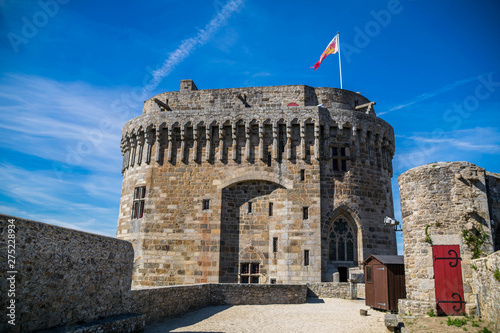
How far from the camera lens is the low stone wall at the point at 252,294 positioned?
16.2m

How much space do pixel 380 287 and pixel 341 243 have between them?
5863 mm

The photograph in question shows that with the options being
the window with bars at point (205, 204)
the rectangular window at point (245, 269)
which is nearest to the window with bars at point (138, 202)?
the window with bars at point (205, 204)

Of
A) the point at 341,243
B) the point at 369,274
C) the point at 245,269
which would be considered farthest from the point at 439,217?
the point at 245,269

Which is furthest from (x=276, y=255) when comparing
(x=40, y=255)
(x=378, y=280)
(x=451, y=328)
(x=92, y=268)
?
(x=40, y=255)

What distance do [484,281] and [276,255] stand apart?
1120cm

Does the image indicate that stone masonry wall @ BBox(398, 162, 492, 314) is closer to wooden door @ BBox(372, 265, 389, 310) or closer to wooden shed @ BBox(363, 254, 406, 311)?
wooden shed @ BBox(363, 254, 406, 311)

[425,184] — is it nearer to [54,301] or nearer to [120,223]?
[54,301]

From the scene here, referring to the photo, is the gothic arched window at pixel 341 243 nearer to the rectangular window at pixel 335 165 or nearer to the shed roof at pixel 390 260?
the rectangular window at pixel 335 165

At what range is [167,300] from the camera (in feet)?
41.4

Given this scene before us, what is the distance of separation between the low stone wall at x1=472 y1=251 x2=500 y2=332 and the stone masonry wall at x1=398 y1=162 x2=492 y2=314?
512mm

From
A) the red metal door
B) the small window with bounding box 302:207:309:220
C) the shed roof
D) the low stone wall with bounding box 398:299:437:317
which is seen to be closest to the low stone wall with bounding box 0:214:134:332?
the low stone wall with bounding box 398:299:437:317

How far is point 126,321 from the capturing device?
380 inches

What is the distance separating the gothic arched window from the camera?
2047 cm

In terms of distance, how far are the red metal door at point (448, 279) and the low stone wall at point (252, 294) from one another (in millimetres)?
6874
